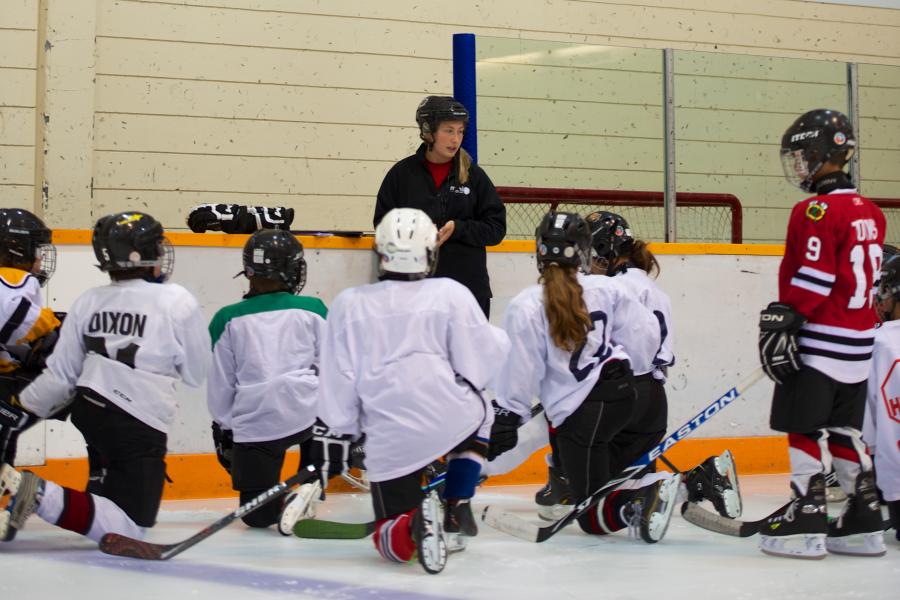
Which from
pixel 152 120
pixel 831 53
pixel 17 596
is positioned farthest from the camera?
pixel 831 53

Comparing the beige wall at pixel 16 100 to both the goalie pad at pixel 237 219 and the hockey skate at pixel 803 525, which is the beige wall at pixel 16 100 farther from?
the hockey skate at pixel 803 525

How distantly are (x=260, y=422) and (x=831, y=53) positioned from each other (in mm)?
5738

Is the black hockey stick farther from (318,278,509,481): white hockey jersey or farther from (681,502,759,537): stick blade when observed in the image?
(318,278,509,481): white hockey jersey

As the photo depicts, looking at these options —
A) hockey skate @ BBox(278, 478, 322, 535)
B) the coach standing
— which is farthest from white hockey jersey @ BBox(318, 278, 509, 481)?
the coach standing

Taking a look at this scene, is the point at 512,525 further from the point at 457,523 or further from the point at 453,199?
the point at 453,199

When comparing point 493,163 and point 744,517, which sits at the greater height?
point 493,163

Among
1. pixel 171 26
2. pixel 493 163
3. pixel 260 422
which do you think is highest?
pixel 171 26

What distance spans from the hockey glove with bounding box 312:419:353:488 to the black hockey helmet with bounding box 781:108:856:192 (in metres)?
1.52

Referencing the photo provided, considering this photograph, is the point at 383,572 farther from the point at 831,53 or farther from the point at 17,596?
the point at 831,53

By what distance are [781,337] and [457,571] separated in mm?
1094

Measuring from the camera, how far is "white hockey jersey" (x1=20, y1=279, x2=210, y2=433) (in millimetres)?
3373

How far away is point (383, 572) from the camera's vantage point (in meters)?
3.12

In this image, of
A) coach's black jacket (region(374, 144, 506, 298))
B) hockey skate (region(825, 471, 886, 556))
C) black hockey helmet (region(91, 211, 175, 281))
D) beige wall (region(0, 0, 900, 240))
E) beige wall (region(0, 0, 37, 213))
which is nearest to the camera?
hockey skate (region(825, 471, 886, 556))

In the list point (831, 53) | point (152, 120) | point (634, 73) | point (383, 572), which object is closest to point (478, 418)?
point (383, 572)
